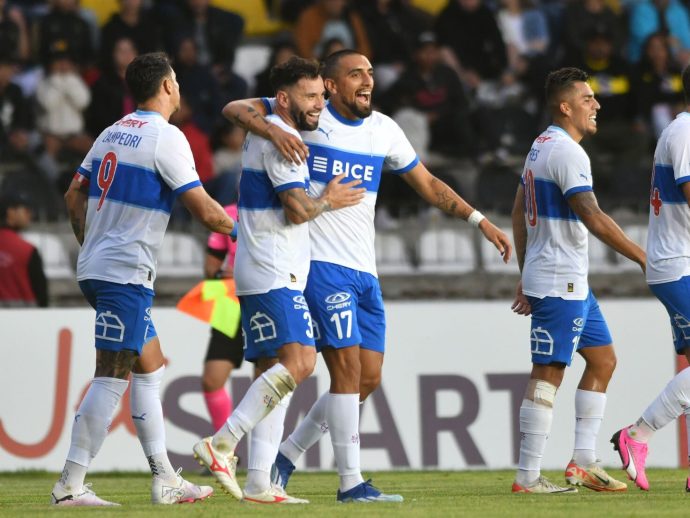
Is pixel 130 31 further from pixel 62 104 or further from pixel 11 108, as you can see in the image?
pixel 11 108

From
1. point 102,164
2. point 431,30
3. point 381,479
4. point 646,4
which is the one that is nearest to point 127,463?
point 381,479

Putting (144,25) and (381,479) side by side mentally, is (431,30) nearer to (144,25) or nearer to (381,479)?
(144,25)

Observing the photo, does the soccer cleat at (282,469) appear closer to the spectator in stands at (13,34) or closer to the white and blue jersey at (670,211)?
the white and blue jersey at (670,211)

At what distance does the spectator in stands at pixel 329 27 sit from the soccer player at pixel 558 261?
9.02m

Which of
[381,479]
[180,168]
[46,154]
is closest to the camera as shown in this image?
[180,168]

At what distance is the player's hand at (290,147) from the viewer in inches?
313

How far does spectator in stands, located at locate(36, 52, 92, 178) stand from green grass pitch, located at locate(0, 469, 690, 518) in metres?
6.05

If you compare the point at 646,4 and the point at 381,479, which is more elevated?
the point at 646,4

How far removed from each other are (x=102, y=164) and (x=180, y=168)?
0.51m

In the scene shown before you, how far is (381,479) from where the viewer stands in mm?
11023

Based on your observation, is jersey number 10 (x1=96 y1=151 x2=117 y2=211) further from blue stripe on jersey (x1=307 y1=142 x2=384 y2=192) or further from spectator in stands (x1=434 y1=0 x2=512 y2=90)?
spectator in stands (x1=434 y1=0 x2=512 y2=90)

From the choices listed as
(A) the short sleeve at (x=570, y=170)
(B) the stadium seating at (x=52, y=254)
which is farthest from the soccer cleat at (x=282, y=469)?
(B) the stadium seating at (x=52, y=254)

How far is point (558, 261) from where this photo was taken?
884cm

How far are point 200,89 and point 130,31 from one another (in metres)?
1.16
